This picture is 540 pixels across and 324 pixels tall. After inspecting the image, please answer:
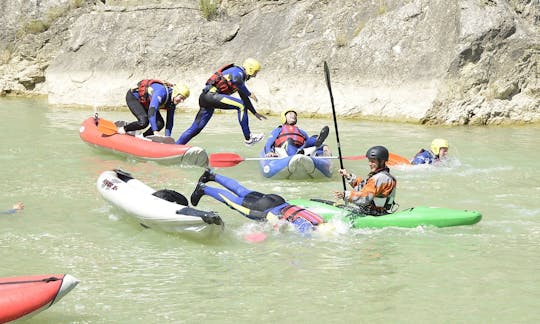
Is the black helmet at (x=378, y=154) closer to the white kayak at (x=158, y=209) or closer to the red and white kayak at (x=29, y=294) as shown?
the white kayak at (x=158, y=209)

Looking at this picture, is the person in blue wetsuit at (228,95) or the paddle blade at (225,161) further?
the person in blue wetsuit at (228,95)

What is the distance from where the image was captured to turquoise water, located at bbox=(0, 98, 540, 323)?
4.46 m

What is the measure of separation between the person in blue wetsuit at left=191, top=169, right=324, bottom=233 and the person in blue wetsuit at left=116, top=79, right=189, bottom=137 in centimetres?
328

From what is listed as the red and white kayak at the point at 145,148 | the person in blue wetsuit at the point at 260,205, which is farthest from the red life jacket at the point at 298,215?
the red and white kayak at the point at 145,148

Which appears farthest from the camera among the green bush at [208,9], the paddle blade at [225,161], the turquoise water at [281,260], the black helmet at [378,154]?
the green bush at [208,9]

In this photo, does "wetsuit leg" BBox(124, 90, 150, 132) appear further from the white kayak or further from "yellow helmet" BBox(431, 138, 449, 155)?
"yellow helmet" BBox(431, 138, 449, 155)

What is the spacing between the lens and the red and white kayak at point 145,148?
925 centimetres

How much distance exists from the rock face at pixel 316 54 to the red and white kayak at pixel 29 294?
11292 mm

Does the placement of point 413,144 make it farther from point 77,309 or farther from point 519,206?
point 77,309

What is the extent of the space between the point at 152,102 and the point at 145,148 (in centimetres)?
65

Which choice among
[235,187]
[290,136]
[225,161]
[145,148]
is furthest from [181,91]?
[235,187]

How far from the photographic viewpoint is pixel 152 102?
32.2 feet

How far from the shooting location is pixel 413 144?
465 inches

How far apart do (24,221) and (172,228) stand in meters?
1.49
